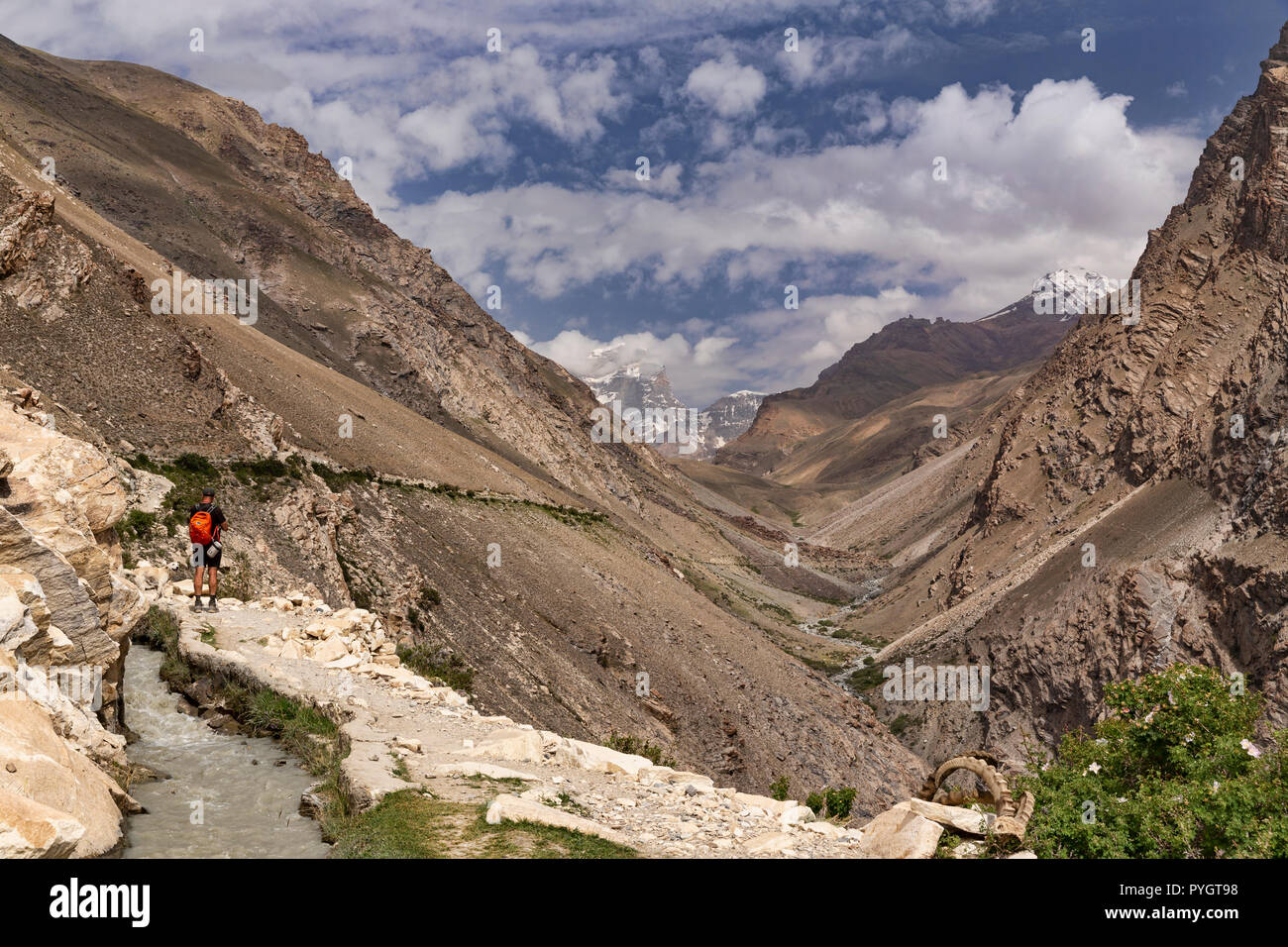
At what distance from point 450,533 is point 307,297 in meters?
45.6

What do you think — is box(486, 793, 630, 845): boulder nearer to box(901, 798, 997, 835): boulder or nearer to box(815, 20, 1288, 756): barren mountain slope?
box(901, 798, 997, 835): boulder

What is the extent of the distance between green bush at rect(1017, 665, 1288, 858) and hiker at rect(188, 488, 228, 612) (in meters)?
15.3

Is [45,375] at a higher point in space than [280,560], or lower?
higher

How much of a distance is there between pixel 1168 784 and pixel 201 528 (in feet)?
54.6

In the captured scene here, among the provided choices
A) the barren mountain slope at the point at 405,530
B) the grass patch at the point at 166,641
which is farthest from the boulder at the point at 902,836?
the barren mountain slope at the point at 405,530

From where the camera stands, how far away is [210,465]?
84.4 feet

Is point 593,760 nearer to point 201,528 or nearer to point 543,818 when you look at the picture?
point 543,818

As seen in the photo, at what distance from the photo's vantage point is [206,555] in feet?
56.4

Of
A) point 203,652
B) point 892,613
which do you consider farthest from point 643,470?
point 203,652

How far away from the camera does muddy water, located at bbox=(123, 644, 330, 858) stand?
8.68 metres

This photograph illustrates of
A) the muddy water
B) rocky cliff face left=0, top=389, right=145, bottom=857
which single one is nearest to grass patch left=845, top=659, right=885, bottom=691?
the muddy water

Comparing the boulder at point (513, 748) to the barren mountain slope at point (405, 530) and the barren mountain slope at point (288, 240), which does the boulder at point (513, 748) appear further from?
the barren mountain slope at point (288, 240)

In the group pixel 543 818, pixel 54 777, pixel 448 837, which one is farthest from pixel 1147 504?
pixel 54 777
